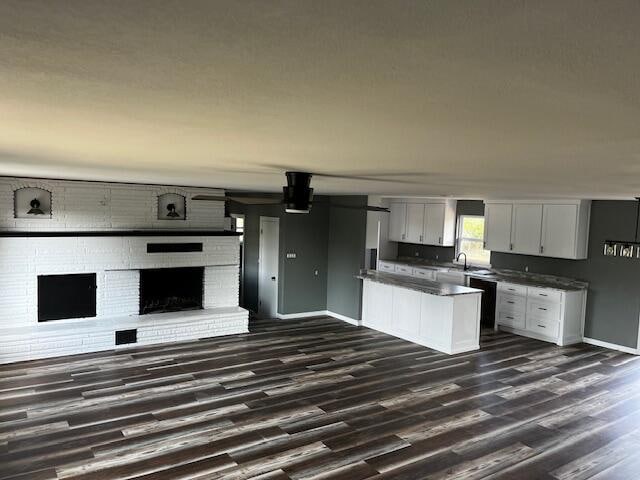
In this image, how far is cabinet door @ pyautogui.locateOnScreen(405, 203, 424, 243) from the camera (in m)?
9.77

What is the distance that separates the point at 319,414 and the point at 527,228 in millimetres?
5188

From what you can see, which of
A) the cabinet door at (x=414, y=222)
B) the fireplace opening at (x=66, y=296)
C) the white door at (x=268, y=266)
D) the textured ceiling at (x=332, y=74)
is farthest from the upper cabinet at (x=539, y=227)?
the fireplace opening at (x=66, y=296)

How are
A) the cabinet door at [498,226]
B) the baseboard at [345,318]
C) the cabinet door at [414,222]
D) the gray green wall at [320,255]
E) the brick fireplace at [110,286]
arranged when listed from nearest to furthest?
the brick fireplace at [110,286] → the cabinet door at [498,226] → the baseboard at [345,318] → the gray green wall at [320,255] → the cabinet door at [414,222]

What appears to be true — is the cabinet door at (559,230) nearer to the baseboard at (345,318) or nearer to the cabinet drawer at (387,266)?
the cabinet drawer at (387,266)

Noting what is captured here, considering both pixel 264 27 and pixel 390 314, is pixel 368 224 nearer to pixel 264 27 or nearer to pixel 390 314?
pixel 390 314

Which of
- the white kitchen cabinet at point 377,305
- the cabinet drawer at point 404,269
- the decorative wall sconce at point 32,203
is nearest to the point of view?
the decorative wall sconce at point 32,203

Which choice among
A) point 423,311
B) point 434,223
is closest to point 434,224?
point 434,223

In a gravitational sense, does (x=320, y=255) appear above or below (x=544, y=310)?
above

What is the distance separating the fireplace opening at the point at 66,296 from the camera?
21.1 feet

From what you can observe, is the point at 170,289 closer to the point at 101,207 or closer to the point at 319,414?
the point at 101,207

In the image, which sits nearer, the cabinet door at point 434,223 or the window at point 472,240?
the window at point 472,240

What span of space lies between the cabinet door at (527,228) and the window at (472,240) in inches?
37.0

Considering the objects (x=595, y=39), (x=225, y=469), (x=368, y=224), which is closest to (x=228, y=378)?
(x=225, y=469)

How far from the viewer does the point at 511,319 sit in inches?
318
